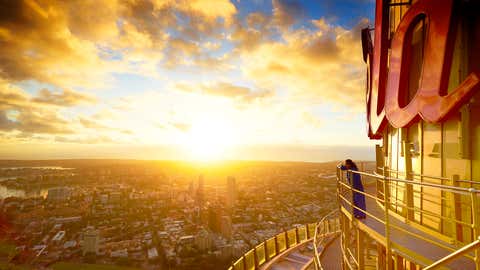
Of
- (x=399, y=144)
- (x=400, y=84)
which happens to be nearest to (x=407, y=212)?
(x=399, y=144)

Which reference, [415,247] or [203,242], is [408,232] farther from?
[203,242]

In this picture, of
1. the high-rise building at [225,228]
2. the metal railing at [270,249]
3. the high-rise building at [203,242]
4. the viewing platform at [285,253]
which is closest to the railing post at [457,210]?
the viewing platform at [285,253]

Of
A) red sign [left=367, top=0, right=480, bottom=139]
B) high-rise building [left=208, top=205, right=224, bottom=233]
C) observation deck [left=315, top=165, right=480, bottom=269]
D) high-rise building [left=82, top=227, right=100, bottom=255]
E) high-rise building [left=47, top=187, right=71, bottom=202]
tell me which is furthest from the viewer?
high-rise building [left=47, top=187, right=71, bottom=202]

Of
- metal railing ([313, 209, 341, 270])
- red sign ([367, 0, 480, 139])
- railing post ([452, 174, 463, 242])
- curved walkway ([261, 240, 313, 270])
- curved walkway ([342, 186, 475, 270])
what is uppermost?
red sign ([367, 0, 480, 139])

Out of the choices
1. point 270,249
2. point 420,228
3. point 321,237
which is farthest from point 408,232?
point 321,237

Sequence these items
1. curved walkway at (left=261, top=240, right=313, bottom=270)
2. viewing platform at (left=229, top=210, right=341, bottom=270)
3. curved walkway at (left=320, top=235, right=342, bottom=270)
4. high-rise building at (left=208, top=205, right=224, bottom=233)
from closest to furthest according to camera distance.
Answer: curved walkway at (left=320, top=235, right=342, bottom=270)
curved walkway at (left=261, top=240, right=313, bottom=270)
viewing platform at (left=229, top=210, right=341, bottom=270)
high-rise building at (left=208, top=205, right=224, bottom=233)

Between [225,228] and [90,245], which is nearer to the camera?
[90,245]

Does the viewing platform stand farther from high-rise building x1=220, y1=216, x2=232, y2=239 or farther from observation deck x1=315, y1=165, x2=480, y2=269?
high-rise building x1=220, y1=216, x2=232, y2=239

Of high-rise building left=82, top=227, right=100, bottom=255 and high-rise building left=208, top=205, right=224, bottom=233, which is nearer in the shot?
high-rise building left=82, top=227, right=100, bottom=255

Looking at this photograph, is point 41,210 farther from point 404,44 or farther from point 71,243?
point 404,44

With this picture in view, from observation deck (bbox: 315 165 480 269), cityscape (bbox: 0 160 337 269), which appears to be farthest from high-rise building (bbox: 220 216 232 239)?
observation deck (bbox: 315 165 480 269)
